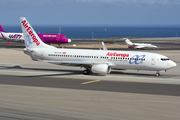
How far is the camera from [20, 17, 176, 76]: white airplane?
4119cm

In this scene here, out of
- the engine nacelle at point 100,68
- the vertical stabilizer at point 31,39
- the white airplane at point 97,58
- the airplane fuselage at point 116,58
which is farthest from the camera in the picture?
the vertical stabilizer at point 31,39

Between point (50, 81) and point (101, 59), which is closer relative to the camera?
Result: point (50, 81)

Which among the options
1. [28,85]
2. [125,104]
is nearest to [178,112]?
[125,104]

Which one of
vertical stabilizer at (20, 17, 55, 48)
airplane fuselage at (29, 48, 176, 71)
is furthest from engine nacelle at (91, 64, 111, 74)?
vertical stabilizer at (20, 17, 55, 48)

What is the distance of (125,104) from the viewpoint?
25.1 metres

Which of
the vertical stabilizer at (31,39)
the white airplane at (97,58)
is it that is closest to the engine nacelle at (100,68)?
the white airplane at (97,58)

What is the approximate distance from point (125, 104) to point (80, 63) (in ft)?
61.7

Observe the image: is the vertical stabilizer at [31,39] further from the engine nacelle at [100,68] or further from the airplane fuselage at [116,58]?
the engine nacelle at [100,68]

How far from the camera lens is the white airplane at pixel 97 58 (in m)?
41.2

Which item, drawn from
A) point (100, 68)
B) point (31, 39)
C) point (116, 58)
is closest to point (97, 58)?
point (100, 68)

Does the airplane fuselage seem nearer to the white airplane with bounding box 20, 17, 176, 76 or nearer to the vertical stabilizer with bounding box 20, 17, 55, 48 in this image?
the white airplane with bounding box 20, 17, 176, 76

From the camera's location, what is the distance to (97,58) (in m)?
43.8
